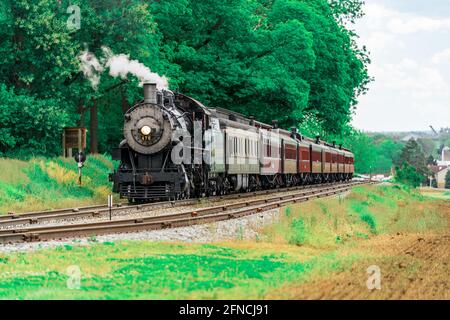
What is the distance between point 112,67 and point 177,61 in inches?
399

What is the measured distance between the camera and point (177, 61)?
150 feet

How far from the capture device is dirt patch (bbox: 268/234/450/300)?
1006 cm

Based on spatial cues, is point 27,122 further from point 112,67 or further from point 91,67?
point 112,67

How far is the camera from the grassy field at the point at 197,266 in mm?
Result: 10195

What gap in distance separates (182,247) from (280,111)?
3606 centimetres

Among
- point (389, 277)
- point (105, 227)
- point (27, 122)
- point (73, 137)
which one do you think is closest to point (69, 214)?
point (105, 227)

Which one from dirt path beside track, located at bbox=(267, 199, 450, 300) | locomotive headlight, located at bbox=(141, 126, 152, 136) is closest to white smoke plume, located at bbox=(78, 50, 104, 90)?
locomotive headlight, located at bbox=(141, 126, 152, 136)

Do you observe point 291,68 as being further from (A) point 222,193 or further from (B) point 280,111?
(A) point 222,193

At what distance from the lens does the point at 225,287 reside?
10516 mm

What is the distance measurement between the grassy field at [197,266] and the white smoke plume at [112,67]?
17792 millimetres

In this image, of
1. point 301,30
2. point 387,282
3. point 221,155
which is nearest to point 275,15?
point 301,30

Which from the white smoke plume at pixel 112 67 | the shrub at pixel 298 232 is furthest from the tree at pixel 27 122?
the shrub at pixel 298 232

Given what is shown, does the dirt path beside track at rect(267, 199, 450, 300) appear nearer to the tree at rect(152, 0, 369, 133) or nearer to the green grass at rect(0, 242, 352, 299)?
the green grass at rect(0, 242, 352, 299)

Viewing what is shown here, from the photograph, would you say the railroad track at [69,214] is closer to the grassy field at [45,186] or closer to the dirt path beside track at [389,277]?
the grassy field at [45,186]
